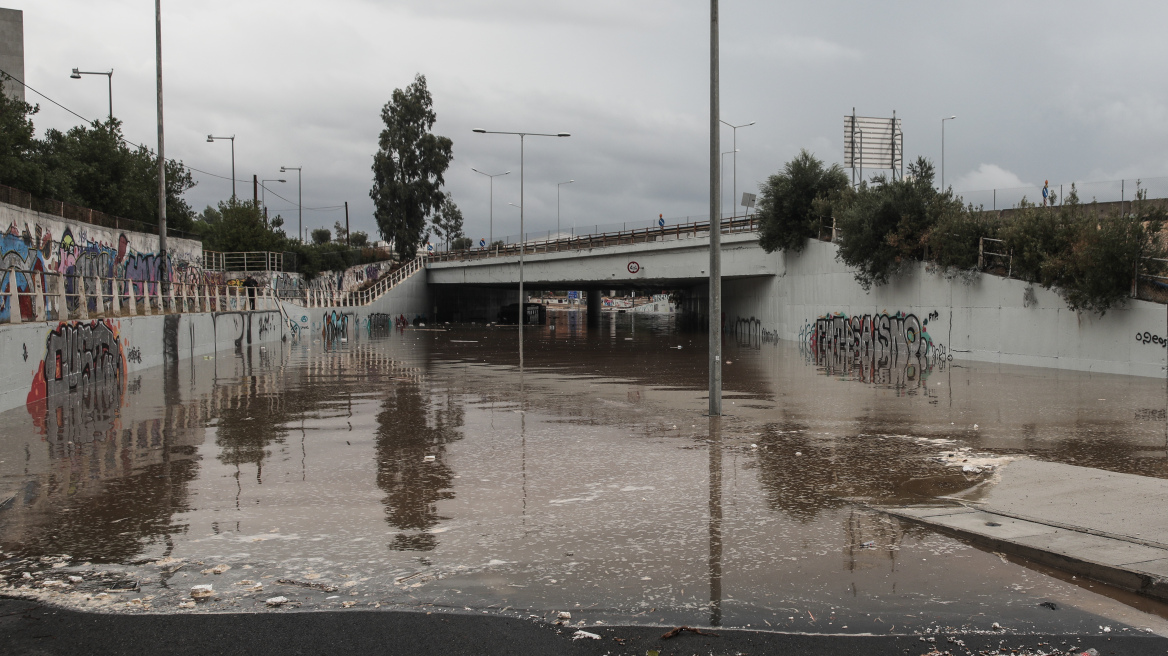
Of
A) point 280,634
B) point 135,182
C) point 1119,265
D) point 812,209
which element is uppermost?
point 135,182

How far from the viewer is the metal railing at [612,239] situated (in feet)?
153

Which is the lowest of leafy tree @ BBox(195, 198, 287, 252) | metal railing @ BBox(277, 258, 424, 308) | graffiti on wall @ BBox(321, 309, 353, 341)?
graffiti on wall @ BBox(321, 309, 353, 341)

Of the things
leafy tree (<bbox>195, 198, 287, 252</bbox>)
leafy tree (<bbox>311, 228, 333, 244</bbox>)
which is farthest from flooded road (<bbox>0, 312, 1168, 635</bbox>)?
leafy tree (<bbox>311, 228, 333, 244</bbox>)

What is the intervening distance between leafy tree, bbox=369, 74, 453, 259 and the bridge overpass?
484 cm

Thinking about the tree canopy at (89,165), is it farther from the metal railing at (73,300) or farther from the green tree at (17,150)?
the metal railing at (73,300)

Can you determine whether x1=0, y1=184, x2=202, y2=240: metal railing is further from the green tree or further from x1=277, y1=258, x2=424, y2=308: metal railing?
x1=277, y1=258, x2=424, y2=308: metal railing

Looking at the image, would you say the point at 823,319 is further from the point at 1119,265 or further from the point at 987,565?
the point at 987,565

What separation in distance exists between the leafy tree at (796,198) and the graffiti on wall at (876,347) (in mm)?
4726

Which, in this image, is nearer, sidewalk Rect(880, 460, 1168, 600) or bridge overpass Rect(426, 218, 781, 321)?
sidewalk Rect(880, 460, 1168, 600)

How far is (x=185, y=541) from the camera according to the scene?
660cm

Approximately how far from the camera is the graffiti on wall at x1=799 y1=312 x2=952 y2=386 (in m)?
23.2

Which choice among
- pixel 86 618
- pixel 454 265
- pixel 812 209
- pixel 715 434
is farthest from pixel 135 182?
pixel 86 618

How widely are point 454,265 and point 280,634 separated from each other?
6649cm

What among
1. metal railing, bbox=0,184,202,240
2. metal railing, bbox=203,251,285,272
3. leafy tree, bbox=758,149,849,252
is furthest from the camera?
metal railing, bbox=203,251,285,272
